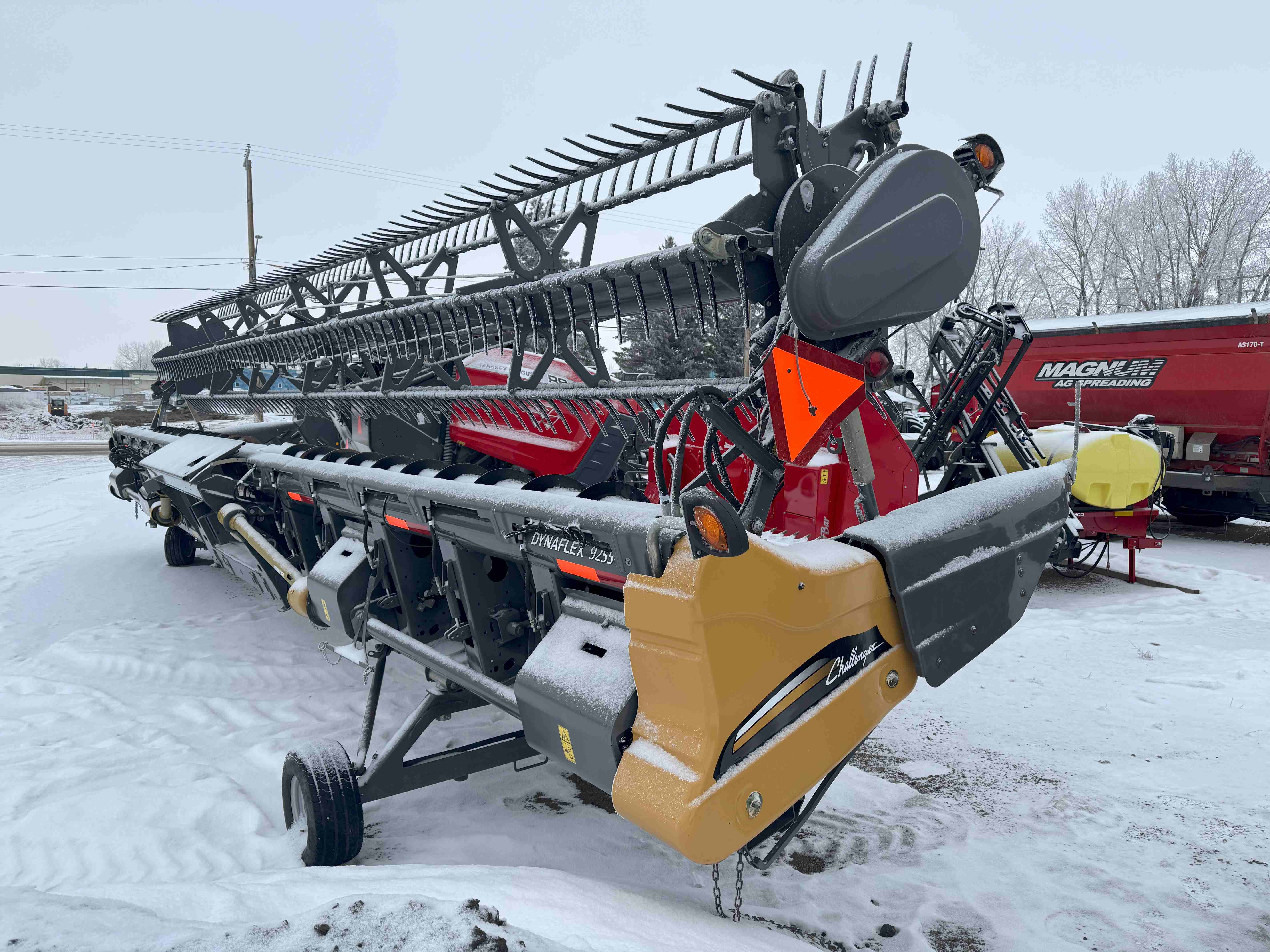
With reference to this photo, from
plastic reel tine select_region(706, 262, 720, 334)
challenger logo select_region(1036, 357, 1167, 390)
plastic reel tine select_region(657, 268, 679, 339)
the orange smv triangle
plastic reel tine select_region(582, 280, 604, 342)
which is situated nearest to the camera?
the orange smv triangle

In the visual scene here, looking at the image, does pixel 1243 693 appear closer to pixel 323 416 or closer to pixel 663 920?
pixel 663 920

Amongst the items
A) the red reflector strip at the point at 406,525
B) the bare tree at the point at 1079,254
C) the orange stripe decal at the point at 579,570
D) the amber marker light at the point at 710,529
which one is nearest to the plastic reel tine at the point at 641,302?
the orange stripe decal at the point at 579,570

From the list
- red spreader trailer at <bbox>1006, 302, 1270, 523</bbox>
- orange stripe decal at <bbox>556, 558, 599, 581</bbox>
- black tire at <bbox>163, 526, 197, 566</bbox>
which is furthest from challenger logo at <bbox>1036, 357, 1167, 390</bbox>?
black tire at <bbox>163, 526, 197, 566</bbox>

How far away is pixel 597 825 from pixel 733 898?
2.15 feet

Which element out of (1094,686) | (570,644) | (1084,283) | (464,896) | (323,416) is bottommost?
(1094,686)

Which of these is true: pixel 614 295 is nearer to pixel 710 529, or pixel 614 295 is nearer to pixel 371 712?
pixel 710 529

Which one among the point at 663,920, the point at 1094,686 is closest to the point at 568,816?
the point at 663,920

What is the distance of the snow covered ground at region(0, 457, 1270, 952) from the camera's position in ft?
6.34

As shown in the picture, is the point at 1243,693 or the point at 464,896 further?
the point at 1243,693

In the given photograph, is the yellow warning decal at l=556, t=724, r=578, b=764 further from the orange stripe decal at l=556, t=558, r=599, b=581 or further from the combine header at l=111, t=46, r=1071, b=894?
the orange stripe decal at l=556, t=558, r=599, b=581

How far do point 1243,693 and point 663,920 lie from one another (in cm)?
401

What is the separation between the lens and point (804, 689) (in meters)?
1.93

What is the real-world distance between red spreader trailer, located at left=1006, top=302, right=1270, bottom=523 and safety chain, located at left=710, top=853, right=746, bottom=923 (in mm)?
9126

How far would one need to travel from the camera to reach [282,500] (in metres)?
4.56
